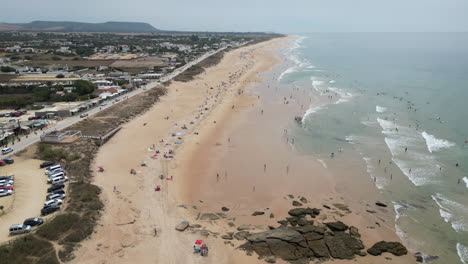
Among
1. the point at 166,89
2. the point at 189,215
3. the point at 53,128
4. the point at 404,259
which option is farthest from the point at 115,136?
the point at 404,259

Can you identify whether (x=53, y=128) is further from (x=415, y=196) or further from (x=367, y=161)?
Answer: (x=415, y=196)

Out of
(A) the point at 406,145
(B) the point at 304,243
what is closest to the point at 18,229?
(B) the point at 304,243

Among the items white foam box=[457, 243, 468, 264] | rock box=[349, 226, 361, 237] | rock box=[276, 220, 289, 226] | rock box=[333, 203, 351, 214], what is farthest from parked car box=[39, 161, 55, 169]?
white foam box=[457, 243, 468, 264]

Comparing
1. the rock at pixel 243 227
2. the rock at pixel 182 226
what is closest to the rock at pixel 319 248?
the rock at pixel 243 227

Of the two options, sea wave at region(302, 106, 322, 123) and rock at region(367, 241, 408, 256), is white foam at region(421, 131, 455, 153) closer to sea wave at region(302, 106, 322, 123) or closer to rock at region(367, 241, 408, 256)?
sea wave at region(302, 106, 322, 123)

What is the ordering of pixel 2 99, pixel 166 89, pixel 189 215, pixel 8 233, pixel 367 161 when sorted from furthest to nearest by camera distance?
pixel 166 89
pixel 2 99
pixel 367 161
pixel 189 215
pixel 8 233

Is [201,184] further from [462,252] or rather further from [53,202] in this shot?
[462,252]

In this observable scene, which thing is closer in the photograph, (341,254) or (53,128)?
(341,254)
